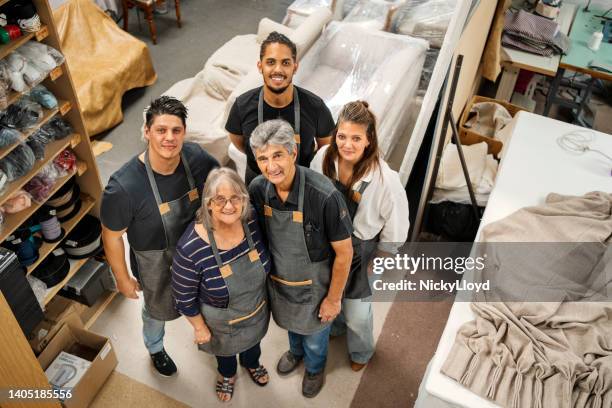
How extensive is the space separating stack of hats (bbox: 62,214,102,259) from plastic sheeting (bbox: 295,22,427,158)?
163 cm

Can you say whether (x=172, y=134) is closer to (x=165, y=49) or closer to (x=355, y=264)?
(x=355, y=264)

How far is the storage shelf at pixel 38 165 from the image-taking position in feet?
7.26

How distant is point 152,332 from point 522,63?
318 cm

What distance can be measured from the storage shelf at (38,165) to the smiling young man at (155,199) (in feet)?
1.61

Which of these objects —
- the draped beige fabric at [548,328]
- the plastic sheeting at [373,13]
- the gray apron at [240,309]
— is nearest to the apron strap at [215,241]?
the gray apron at [240,309]

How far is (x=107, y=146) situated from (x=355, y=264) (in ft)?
8.29

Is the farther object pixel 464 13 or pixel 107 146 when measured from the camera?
pixel 107 146

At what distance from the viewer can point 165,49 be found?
5.18m

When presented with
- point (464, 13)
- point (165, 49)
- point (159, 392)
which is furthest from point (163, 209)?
point (165, 49)

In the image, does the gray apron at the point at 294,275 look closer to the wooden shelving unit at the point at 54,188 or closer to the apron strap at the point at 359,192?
the apron strap at the point at 359,192

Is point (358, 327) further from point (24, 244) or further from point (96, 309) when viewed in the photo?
point (24, 244)

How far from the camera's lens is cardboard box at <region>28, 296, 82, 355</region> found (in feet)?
8.27

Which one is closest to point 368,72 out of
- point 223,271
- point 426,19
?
point 426,19

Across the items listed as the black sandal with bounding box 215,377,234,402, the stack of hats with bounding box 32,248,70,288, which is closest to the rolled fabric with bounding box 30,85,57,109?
the stack of hats with bounding box 32,248,70,288
